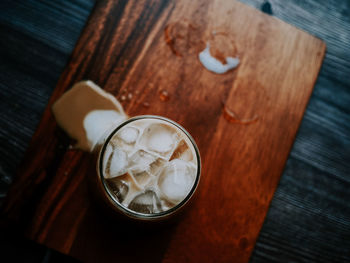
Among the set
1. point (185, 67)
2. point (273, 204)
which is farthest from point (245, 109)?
point (273, 204)

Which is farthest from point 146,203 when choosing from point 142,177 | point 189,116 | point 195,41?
point 195,41

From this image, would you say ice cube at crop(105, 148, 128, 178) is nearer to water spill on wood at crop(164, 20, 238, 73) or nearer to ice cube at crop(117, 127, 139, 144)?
ice cube at crop(117, 127, 139, 144)

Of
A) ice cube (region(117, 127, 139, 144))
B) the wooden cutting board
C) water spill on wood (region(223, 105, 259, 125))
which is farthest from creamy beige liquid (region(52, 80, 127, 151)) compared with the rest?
water spill on wood (region(223, 105, 259, 125))

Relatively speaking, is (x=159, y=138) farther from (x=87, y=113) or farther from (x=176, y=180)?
(x=87, y=113)

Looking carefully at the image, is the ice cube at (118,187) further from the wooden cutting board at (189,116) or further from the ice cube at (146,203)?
the wooden cutting board at (189,116)

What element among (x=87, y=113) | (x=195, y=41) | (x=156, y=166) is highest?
(x=195, y=41)

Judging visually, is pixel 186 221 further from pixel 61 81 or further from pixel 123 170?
pixel 61 81

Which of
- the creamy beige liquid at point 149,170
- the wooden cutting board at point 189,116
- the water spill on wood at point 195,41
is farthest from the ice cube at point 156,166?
the water spill on wood at point 195,41

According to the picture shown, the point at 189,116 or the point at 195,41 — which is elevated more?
the point at 195,41
